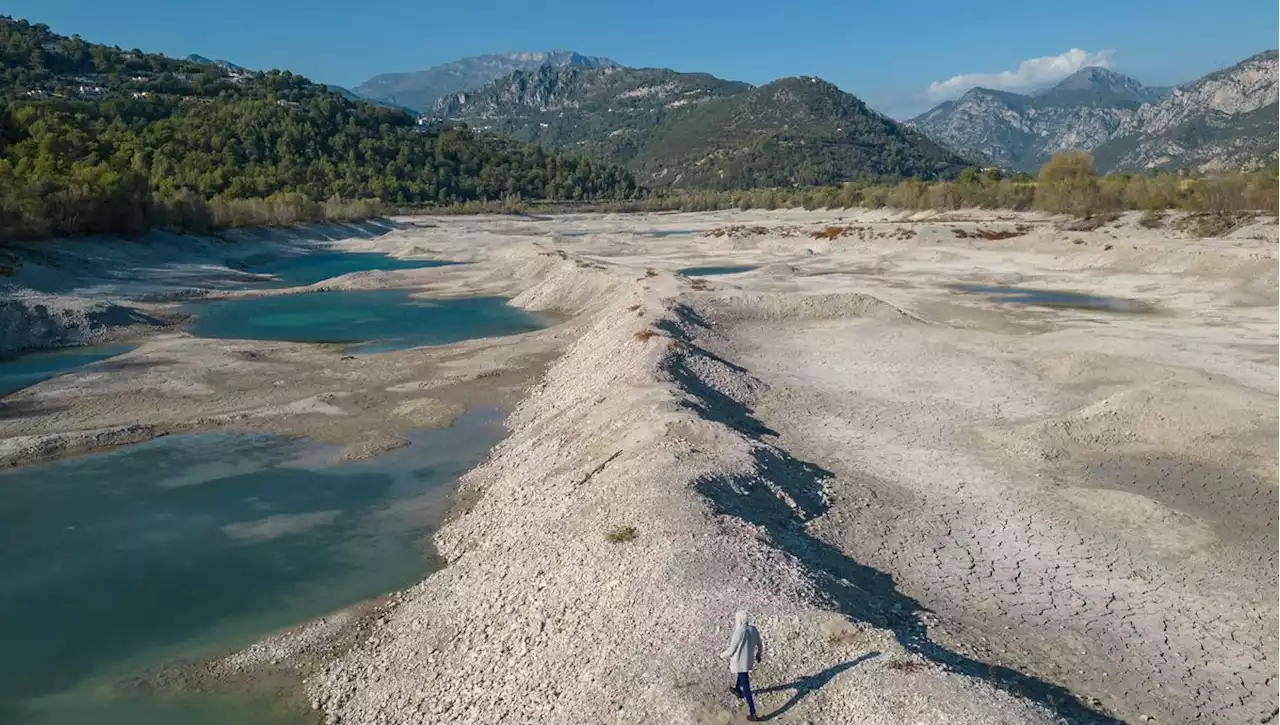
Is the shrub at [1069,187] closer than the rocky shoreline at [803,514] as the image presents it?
No

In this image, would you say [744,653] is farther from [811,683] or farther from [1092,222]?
[1092,222]

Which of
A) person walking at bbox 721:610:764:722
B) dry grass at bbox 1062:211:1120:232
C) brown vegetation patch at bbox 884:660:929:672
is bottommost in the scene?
brown vegetation patch at bbox 884:660:929:672

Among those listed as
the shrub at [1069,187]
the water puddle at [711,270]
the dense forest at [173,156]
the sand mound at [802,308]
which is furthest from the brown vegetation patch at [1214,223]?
the dense forest at [173,156]

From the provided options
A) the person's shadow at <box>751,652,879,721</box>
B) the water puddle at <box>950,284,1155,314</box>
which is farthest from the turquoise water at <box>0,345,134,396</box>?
the water puddle at <box>950,284,1155,314</box>

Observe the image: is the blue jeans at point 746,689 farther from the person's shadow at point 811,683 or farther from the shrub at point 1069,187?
the shrub at point 1069,187

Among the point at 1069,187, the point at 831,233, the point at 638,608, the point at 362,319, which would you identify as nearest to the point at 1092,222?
the point at 1069,187

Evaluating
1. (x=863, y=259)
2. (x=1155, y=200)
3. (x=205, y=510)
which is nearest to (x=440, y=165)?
(x=863, y=259)

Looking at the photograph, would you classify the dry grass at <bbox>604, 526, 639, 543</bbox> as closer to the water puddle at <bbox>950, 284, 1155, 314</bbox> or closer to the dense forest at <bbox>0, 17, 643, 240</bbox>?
the water puddle at <bbox>950, 284, 1155, 314</bbox>
